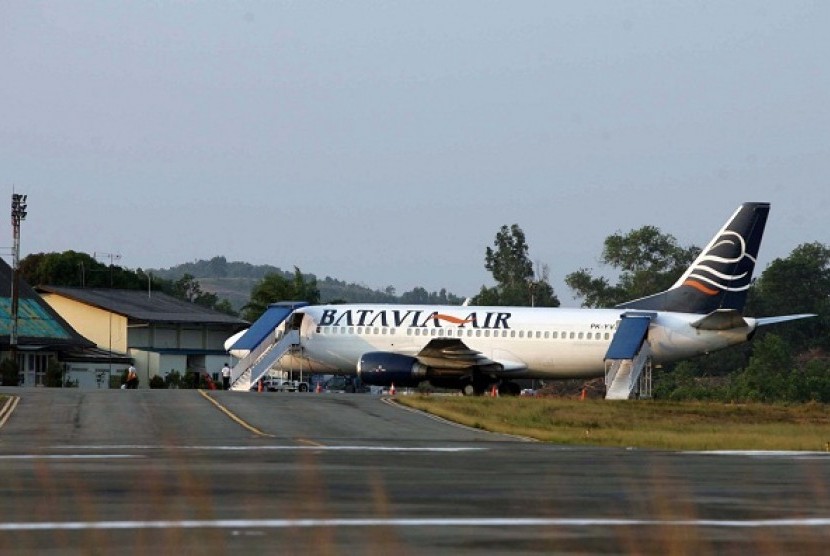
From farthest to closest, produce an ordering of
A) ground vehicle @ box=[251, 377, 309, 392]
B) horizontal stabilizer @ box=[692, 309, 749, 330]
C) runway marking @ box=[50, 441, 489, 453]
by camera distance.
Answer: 1. ground vehicle @ box=[251, 377, 309, 392]
2. horizontal stabilizer @ box=[692, 309, 749, 330]
3. runway marking @ box=[50, 441, 489, 453]

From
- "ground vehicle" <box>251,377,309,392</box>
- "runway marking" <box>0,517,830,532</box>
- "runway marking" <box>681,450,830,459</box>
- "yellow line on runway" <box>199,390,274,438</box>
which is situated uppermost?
"ground vehicle" <box>251,377,309,392</box>

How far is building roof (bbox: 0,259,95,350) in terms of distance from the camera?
90688 mm

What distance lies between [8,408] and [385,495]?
25269 millimetres

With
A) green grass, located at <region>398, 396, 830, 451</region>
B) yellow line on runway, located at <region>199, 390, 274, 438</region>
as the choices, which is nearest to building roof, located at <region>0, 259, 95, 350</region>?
yellow line on runway, located at <region>199, 390, 274, 438</region>

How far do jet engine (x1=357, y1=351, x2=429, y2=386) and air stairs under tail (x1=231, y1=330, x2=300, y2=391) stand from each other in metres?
3.61

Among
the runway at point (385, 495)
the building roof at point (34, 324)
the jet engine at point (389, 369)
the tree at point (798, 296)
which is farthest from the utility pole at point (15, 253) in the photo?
the tree at point (798, 296)

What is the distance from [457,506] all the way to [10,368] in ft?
203

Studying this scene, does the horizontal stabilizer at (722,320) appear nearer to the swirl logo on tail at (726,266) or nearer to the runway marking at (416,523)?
the swirl logo on tail at (726,266)

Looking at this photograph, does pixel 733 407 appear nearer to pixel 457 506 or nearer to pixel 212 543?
pixel 457 506

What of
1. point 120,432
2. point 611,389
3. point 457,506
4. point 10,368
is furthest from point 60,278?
point 457,506

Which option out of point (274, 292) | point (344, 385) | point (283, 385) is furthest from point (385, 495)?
point (274, 292)

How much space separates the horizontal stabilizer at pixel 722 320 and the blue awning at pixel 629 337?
2223 mm

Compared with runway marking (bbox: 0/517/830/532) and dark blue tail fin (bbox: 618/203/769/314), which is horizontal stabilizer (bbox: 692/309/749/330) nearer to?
dark blue tail fin (bbox: 618/203/769/314)

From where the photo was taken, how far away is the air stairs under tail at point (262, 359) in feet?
210
